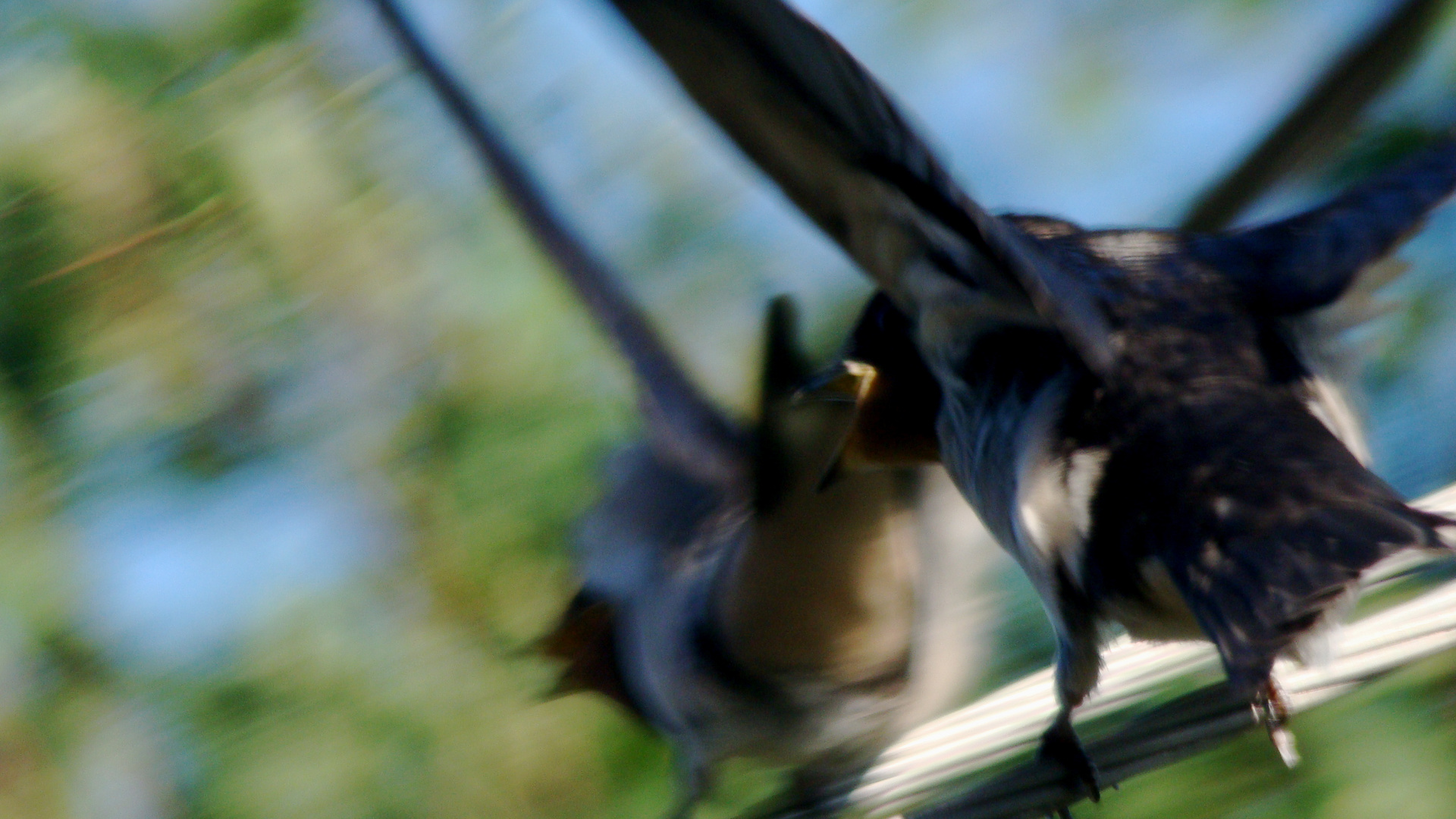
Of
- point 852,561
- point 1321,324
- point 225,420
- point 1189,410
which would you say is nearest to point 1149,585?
point 1189,410

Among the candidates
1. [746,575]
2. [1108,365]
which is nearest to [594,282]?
[746,575]

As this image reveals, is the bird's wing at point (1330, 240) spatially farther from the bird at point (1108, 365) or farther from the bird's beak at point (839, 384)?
the bird's beak at point (839, 384)

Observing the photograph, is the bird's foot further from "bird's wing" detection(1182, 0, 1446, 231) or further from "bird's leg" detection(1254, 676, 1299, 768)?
"bird's wing" detection(1182, 0, 1446, 231)

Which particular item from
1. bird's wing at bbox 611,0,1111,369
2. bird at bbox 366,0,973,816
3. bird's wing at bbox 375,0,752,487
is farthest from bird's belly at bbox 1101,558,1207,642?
bird's wing at bbox 375,0,752,487

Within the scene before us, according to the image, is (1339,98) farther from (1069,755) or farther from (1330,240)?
(1069,755)

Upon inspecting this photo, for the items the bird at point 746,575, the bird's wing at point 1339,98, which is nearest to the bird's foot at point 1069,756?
the bird at point 746,575

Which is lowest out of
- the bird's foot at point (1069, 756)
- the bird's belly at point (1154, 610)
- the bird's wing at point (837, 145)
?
the bird's foot at point (1069, 756)
